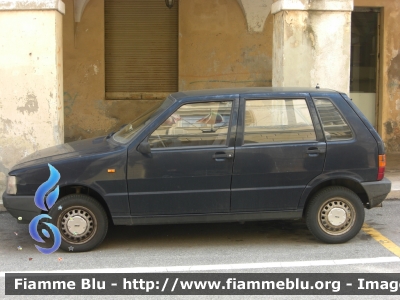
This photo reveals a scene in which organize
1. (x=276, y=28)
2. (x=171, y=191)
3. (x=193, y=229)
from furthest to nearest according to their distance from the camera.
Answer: (x=276, y=28) < (x=193, y=229) < (x=171, y=191)

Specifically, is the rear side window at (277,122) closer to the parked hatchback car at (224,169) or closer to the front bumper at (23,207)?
the parked hatchback car at (224,169)

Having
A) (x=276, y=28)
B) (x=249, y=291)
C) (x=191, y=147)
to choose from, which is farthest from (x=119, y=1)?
(x=249, y=291)

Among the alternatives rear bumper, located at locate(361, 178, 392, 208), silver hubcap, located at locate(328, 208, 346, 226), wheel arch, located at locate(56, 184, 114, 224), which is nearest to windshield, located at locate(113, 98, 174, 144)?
wheel arch, located at locate(56, 184, 114, 224)

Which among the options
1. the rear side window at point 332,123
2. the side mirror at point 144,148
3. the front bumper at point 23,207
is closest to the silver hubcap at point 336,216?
the rear side window at point 332,123

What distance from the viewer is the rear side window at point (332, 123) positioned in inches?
261

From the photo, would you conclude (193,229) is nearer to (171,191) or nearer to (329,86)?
(171,191)

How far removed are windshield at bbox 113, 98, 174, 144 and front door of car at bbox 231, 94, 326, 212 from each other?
87cm

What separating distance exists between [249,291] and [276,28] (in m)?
5.19

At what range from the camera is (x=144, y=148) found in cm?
635

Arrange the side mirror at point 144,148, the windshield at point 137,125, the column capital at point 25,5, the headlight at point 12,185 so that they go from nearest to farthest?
1. the side mirror at point 144,148
2. the headlight at point 12,185
3. the windshield at point 137,125
4. the column capital at point 25,5

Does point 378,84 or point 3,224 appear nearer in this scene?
point 3,224

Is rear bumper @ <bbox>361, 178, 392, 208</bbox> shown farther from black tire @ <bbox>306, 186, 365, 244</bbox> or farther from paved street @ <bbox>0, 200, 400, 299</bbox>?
paved street @ <bbox>0, 200, 400, 299</bbox>

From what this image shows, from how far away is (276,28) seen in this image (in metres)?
9.45

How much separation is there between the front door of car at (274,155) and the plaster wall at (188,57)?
673cm
